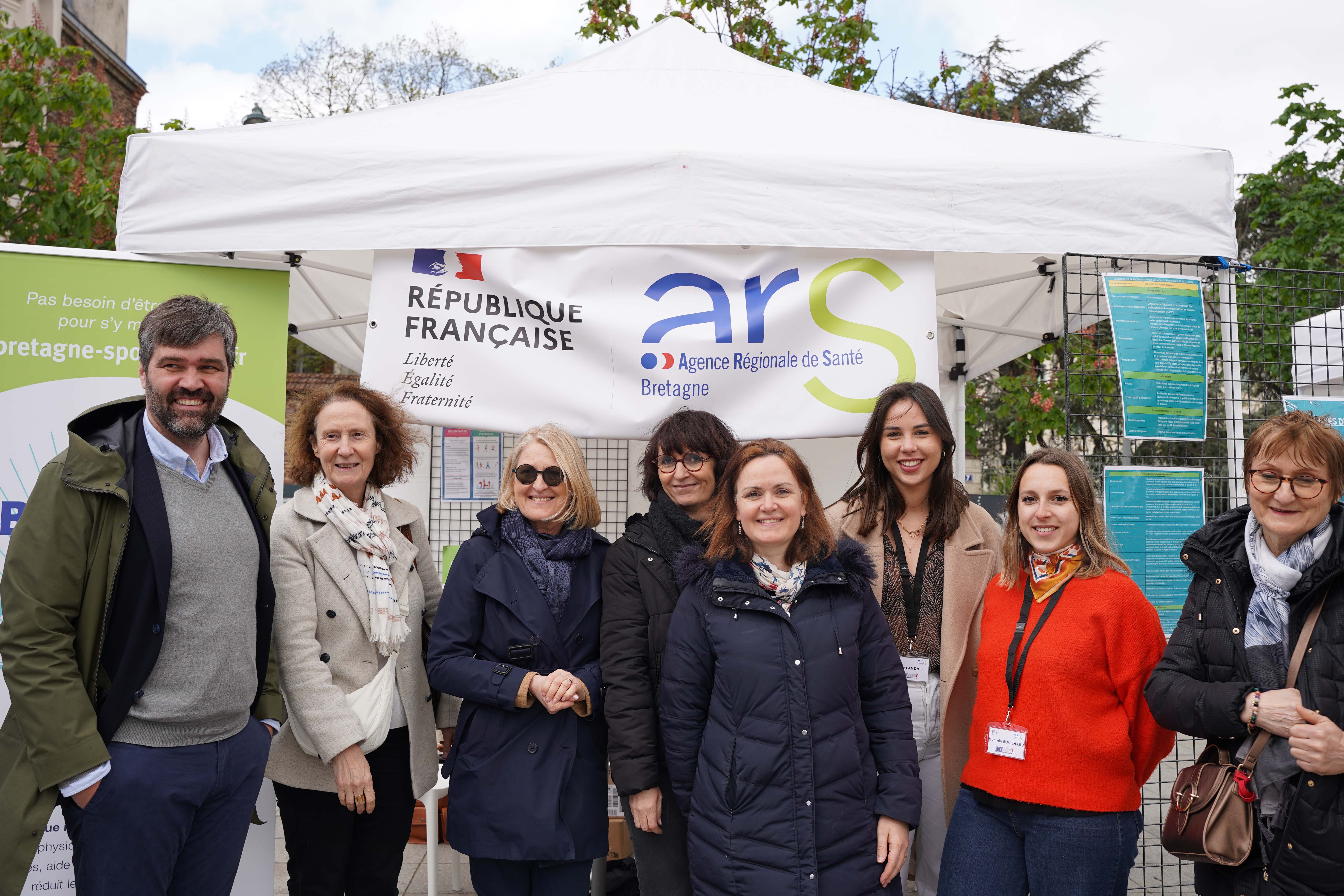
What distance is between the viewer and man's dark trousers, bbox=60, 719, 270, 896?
1.95m

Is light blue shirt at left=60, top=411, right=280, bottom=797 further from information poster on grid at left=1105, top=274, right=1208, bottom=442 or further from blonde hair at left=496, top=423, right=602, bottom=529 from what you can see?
information poster on grid at left=1105, top=274, right=1208, bottom=442

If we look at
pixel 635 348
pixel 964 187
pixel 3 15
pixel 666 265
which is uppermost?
pixel 3 15

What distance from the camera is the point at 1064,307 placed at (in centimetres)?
305

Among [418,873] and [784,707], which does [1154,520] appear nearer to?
[784,707]

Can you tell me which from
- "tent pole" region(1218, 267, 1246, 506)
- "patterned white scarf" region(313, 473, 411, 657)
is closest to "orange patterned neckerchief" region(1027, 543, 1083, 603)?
"tent pole" region(1218, 267, 1246, 506)

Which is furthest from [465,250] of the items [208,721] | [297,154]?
[208,721]

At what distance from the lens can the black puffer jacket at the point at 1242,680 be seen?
6.34ft

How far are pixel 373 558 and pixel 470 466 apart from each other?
2214mm

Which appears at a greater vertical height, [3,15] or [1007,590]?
[3,15]

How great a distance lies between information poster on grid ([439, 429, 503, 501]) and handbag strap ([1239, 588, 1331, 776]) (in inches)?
139

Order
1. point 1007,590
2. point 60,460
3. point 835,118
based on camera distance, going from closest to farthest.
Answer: point 60,460, point 1007,590, point 835,118

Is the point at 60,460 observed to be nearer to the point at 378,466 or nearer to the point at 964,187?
the point at 378,466

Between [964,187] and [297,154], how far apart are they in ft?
7.02

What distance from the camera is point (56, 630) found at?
192 cm
